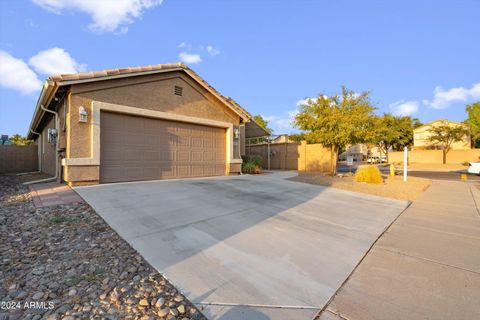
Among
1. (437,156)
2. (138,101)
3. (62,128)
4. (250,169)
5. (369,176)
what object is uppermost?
(138,101)

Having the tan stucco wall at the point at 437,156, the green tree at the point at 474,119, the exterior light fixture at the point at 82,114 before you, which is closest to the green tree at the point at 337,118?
the exterior light fixture at the point at 82,114

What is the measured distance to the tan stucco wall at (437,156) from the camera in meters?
27.0

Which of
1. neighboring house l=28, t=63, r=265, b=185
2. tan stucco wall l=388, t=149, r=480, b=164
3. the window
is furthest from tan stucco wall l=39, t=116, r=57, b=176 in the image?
tan stucco wall l=388, t=149, r=480, b=164

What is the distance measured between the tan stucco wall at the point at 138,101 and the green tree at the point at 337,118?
4.58 meters

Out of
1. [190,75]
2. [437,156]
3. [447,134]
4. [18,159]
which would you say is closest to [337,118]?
[190,75]

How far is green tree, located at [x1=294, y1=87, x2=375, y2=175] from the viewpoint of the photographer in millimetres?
11727

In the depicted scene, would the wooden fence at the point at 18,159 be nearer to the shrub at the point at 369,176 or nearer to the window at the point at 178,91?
the window at the point at 178,91

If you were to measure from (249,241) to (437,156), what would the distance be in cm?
3845

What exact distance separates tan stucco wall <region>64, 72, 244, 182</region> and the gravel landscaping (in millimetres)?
3827

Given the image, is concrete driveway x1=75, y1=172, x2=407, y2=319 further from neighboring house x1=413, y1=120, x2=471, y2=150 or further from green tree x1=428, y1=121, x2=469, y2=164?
neighboring house x1=413, y1=120, x2=471, y2=150

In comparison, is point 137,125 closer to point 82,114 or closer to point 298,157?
point 82,114

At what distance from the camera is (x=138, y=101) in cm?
823

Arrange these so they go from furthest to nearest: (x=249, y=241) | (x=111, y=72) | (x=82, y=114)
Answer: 1. (x=111, y=72)
2. (x=82, y=114)
3. (x=249, y=241)

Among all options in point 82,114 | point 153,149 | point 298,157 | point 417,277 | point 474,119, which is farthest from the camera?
point 474,119
